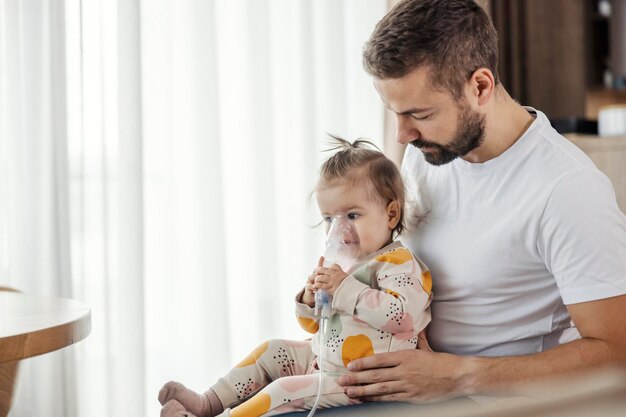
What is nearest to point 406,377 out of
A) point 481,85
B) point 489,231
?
point 489,231

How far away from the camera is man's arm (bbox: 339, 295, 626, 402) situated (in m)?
1.19

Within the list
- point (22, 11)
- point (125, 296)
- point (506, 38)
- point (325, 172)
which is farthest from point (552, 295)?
point (506, 38)

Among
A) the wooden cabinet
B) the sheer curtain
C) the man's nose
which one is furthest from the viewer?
the wooden cabinet

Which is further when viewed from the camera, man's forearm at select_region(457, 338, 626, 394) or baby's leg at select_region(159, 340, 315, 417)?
baby's leg at select_region(159, 340, 315, 417)

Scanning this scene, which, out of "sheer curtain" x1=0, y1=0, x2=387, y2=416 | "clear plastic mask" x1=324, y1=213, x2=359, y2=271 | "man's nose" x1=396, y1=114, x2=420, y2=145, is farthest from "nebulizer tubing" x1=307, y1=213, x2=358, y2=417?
"sheer curtain" x1=0, y1=0, x2=387, y2=416

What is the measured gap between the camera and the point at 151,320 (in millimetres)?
2543

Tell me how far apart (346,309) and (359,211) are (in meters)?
0.25

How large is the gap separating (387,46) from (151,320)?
1613 millimetres

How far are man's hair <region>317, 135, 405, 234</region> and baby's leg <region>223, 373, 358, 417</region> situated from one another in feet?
1.38

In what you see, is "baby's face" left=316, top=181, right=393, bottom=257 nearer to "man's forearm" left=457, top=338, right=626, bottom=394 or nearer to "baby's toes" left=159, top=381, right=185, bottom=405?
"man's forearm" left=457, top=338, right=626, bottom=394

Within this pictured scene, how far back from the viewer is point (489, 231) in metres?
1.37

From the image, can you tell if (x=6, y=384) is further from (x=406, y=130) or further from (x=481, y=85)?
(x=481, y=85)

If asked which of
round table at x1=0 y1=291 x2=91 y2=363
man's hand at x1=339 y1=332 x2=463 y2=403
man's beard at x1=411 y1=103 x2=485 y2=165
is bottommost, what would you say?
man's hand at x1=339 y1=332 x2=463 y2=403

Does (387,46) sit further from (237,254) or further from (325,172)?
(237,254)
